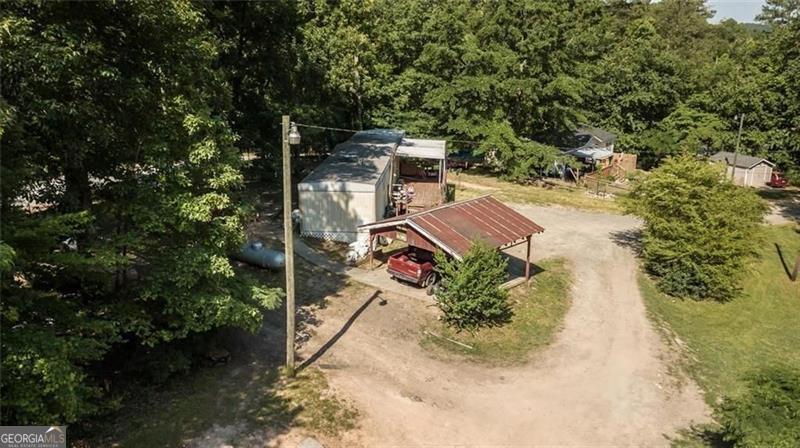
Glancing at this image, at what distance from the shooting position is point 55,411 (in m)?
9.80

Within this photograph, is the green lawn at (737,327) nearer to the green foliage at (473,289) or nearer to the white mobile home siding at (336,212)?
the green foliage at (473,289)

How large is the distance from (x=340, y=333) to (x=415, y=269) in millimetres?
4940

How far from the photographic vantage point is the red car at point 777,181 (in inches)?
1988

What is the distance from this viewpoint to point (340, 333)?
17969mm

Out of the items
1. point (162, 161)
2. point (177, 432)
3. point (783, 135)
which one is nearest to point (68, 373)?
point (177, 432)

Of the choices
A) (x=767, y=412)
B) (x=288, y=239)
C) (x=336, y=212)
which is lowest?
(x=767, y=412)

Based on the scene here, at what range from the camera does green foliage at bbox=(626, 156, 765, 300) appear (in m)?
24.1

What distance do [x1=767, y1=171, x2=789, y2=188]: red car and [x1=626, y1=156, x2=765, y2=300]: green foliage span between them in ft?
103

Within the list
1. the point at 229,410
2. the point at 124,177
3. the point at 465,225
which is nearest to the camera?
the point at 229,410

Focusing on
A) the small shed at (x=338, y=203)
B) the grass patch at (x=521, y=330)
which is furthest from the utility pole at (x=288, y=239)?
the small shed at (x=338, y=203)

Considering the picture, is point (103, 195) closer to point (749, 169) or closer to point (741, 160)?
point (749, 169)

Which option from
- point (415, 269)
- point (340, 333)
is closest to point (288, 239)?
point (340, 333)

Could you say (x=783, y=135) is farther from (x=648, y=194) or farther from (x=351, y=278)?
(x=351, y=278)

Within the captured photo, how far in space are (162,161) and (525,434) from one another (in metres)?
11.7
